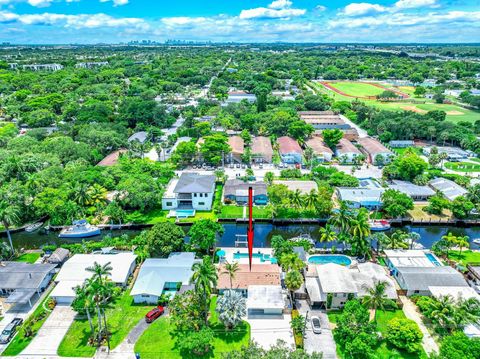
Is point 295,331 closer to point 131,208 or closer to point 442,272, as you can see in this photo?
point 442,272

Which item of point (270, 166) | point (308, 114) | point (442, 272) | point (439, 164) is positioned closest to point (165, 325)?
point (442, 272)

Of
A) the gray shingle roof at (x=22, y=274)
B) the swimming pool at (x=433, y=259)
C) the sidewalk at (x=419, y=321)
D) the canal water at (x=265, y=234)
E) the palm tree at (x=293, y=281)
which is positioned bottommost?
the canal water at (x=265, y=234)

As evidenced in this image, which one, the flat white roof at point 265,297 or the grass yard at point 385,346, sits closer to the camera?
the grass yard at point 385,346

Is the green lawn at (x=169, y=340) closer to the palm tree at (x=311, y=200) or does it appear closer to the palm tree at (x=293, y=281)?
the palm tree at (x=293, y=281)

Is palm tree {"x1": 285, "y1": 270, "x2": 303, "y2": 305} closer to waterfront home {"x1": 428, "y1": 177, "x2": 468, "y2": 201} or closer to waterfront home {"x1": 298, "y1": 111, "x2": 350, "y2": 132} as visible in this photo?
waterfront home {"x1": 428, "y1": 177, "x2": 468, "y2": 201}

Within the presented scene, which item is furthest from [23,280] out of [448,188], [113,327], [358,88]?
[358,88]

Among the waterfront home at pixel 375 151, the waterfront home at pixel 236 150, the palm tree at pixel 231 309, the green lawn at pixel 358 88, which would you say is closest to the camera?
the palm tree at pixel 231 309

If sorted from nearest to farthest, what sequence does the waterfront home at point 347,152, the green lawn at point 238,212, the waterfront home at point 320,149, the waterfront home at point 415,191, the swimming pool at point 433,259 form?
the swimming pool at point 433,259 → the green lawn at point 238,212 → the waterfront home at point 415,191 → the waterfront home at point 347,152 → the waterfront home at point 320,149

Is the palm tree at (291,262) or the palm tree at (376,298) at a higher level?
the palm tree at (291,262)

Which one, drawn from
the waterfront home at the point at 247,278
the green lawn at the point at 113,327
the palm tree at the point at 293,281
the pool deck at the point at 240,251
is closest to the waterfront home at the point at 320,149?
the pool deck at the point at 240,251
